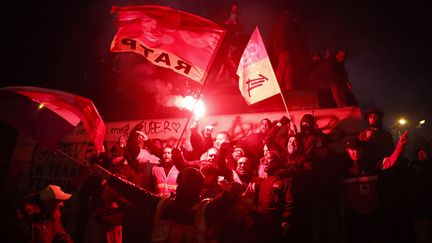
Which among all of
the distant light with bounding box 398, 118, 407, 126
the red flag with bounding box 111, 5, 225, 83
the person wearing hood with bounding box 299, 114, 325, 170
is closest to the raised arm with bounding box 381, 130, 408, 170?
the person wearing hood with bounding box 299, 114, 325, 170

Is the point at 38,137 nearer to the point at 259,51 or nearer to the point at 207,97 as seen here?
the point at 259,51

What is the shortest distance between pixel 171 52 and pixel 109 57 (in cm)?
747

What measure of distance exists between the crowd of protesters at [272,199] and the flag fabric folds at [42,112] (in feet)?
2.74

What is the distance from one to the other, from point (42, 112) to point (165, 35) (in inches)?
97.0

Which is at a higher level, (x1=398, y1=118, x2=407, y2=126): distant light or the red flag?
(x1=398, y1=118, x2=407, y2=126): distant light

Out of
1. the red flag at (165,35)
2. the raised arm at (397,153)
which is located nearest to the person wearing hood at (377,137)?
the raised arm at (397,153)

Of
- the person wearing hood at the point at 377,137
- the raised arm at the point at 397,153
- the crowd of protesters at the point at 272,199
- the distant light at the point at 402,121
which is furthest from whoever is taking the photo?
the distant light at the point at 402,121

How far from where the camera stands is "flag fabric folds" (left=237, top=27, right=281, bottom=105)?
5703 millimetres

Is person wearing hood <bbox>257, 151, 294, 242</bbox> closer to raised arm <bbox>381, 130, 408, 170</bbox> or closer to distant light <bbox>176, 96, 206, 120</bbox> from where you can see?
raised arm <bbox>381, 130, 408, 170</bbox>

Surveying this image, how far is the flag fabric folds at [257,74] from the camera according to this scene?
5703mm

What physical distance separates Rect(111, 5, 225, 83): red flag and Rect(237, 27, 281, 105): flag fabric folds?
0.89 meters

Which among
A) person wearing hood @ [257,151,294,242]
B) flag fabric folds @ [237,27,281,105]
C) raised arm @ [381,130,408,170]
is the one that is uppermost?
flag fabric folds @ [237,27,281,105]

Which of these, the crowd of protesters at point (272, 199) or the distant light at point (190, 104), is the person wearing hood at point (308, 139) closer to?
the crowd of protesters at point (272, 199)

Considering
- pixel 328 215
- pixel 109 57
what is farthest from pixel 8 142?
pixel 328 215
